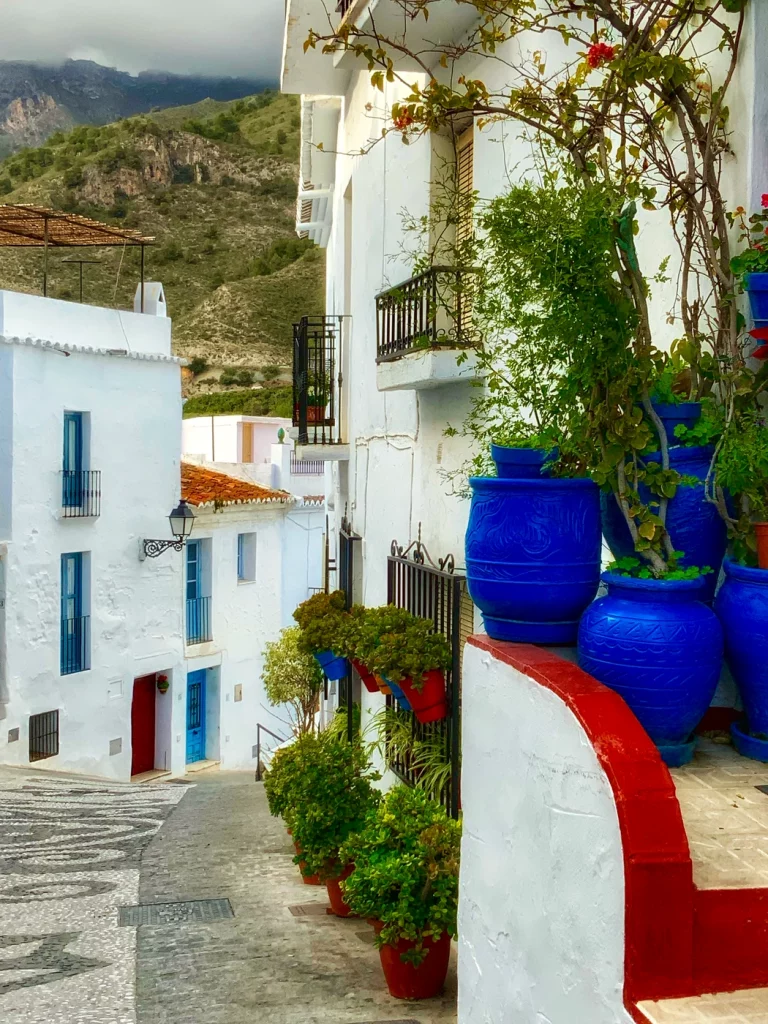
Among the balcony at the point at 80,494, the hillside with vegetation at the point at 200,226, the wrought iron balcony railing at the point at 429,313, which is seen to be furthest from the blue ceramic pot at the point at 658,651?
the hillside with vegetation at the point at 200,226

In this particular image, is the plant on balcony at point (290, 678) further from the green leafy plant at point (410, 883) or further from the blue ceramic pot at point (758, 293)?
the blue ceramic pot at point (758, 293)

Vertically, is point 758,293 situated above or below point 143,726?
above

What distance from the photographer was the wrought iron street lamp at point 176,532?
16875mm

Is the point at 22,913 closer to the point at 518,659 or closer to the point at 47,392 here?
the point at 518,659

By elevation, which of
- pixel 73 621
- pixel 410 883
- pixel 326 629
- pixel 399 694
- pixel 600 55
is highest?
pixel 600 55

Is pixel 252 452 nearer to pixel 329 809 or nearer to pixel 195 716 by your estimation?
pixel 195 716

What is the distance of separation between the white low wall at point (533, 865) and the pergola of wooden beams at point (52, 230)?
14.3 metres

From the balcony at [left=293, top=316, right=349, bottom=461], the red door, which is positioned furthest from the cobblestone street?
the red door

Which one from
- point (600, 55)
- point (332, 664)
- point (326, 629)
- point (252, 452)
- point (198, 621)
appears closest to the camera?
point (600, 55)

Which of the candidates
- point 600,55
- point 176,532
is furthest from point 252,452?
point 600,55

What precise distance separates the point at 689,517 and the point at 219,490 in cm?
1791

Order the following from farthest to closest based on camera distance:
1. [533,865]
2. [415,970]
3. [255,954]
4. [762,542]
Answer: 1. [255,954]
2. [415,970]
3. [762,542]
4. [533,865]

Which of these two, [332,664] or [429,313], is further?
[332,664]

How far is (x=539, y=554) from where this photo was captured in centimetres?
369
